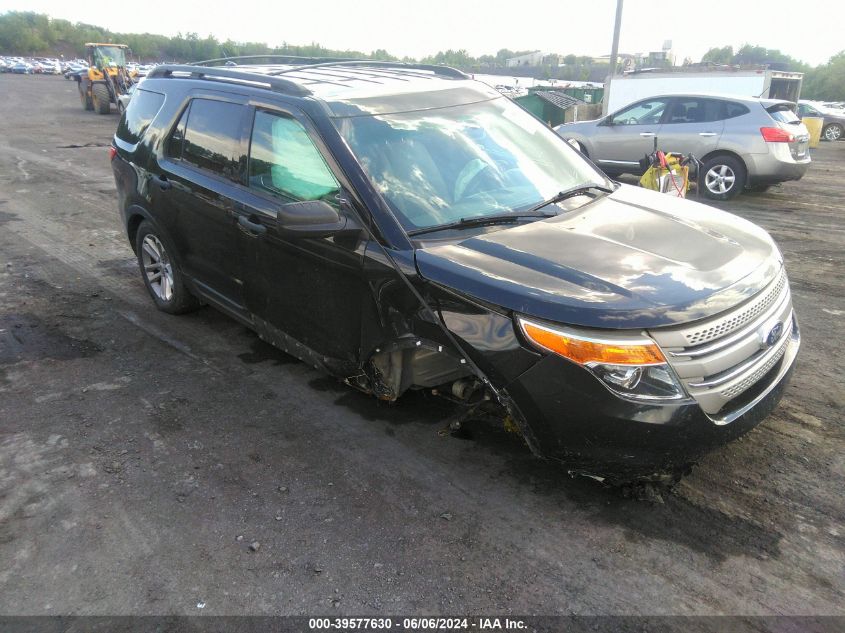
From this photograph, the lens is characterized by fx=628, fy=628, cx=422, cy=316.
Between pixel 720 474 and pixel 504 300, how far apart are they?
1.51 meters

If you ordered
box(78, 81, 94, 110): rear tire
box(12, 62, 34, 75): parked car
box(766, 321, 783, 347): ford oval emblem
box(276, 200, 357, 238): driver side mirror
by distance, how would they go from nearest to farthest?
1. box(766, 321, 783, 347): ford oval emblem
2. box(276, 200, 357, 238): driver side mirror
3. box(78, 81, 94, 110): rear tire
4. box(12, 62, 34, 75): parked car

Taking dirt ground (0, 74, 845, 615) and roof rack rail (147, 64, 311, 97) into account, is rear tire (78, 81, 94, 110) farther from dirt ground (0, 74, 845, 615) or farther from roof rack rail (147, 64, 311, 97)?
dirt ground (0, 74, 845, 615)

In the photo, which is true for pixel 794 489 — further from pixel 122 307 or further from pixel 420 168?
pixel 122 307

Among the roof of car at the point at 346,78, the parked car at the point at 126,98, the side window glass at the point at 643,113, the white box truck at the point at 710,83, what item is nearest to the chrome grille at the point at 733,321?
the roof of car at the point at 346,78

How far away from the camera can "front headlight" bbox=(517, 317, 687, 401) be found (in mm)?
2496

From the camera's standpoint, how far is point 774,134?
1003 centimetres

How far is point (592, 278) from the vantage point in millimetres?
2678

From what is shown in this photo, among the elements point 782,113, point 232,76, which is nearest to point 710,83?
point 782,113

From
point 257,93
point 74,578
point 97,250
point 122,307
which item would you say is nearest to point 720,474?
point 74,578

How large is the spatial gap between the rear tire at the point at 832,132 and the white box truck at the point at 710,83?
4.10 m

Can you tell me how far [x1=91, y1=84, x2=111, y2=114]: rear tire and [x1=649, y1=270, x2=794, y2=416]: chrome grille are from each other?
26.3 meters

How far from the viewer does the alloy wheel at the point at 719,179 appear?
10406 millimetres

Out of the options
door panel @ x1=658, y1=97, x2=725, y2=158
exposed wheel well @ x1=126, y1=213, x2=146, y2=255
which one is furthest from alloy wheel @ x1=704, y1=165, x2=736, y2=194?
exposed wheel well @ x1=126, y1=213, x2=146, y2=255

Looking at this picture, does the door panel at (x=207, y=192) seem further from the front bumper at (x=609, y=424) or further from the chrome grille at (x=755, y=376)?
the chrome grille at (x=755, y=376)
